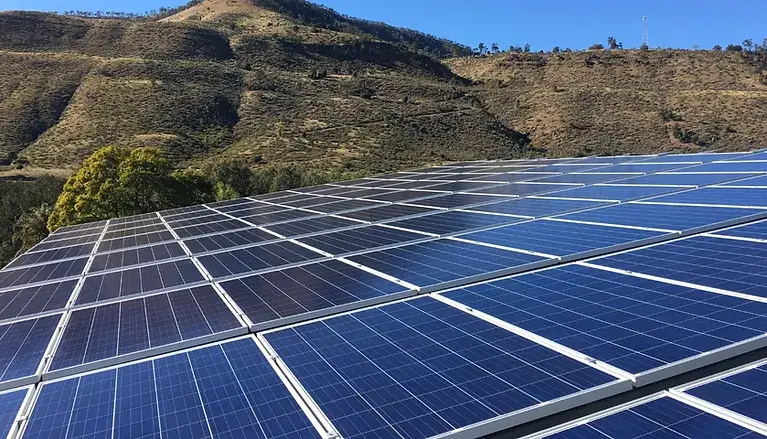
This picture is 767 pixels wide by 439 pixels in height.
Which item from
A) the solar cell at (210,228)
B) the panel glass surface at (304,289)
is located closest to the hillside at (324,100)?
the solar cell at (210,228)

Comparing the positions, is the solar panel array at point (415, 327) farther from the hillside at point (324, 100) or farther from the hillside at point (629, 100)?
the hillside at point (629, 100)

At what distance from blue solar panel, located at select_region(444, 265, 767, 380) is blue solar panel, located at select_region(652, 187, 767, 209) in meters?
7.14

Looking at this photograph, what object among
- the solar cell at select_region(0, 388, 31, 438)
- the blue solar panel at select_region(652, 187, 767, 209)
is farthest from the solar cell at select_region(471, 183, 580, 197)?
the solar cell at select_region(0, 388, 31, 438)

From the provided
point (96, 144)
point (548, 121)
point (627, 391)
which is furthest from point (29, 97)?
point (627, 391)

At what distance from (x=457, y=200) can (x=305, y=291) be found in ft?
40.1

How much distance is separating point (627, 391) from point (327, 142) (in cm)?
6916

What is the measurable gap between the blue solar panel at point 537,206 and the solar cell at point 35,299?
13.2 metres

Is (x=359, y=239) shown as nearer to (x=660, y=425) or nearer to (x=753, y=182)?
(x=660, y=425)

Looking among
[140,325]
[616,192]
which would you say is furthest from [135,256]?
[616,192]

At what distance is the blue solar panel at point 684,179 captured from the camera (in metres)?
19.8

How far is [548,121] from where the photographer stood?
9194cm

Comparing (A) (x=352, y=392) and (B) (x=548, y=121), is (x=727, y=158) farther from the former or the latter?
(B) (x=548, y=121)

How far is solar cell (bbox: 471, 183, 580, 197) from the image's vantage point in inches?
906

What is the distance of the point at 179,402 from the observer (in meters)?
7.65
